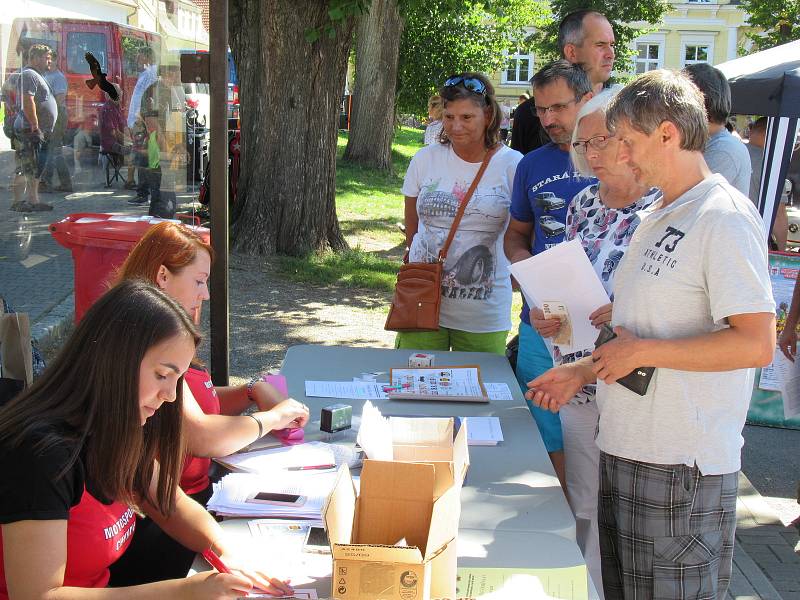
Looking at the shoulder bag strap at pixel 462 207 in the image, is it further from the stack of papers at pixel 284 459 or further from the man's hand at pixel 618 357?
the man's hand at pixel 618 357

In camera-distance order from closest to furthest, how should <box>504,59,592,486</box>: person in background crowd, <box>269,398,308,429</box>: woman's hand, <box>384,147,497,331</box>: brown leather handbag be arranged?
<box>269,398,308,429</box>: woman's hand < <box>504,59,592,486</box>: person in background crowd < <box>384,147,497,331</box>: brown leather handbag

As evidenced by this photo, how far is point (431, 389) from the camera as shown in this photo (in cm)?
299

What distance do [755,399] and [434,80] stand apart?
18.6m

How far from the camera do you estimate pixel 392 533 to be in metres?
1.75

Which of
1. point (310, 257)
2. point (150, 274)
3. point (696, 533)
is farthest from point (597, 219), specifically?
point (310, 257)

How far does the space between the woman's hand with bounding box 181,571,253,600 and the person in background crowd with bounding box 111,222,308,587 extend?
0.53 m

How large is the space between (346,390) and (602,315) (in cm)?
95

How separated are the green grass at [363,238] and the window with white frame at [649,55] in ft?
107

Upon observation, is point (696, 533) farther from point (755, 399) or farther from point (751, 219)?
point (755, 399)

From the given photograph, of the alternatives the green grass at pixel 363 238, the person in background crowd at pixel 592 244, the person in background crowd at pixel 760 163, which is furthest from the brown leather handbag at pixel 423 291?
the green grass at pixel 363 238

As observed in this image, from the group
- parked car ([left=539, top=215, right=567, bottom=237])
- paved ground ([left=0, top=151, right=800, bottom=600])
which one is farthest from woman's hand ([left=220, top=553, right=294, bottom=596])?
paved ground ([left=0, top=151, right=800, bottom=600])

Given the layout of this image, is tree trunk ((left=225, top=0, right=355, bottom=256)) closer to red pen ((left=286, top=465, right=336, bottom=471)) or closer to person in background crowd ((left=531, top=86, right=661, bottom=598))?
person in background crowd ((left=531, top=86, right=661, bottom=598))

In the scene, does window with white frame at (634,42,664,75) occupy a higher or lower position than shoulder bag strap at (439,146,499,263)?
higher

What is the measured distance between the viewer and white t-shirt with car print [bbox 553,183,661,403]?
105 inches
